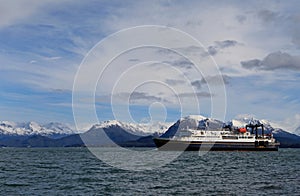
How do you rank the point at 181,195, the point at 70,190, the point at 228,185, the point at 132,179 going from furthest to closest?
the point at 132,179 < the point at 228,185 < the point at 70,190 < the point at 181,195

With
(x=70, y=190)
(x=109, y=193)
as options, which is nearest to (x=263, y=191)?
(x=109, y=193)

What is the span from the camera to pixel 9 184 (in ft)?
193

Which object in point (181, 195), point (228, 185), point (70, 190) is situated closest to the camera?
point (181, 195)

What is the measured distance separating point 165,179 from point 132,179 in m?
5.16

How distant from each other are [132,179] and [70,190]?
14.2m

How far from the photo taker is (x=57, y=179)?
6456 cm

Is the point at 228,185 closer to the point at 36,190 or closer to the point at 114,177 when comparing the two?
the point at 114,177

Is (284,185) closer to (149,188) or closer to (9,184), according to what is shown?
(149,188)

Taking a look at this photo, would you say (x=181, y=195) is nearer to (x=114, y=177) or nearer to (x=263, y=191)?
(x=263, y=191)

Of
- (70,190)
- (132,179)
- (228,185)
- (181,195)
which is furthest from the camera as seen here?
(132,179)

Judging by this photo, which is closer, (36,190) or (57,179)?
(36,190)

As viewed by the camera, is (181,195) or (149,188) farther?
(149,188)

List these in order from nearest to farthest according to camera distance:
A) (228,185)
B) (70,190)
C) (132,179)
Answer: (70,190) < (228,185) < (132,179)

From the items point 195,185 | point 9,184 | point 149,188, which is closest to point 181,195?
point 149,188
